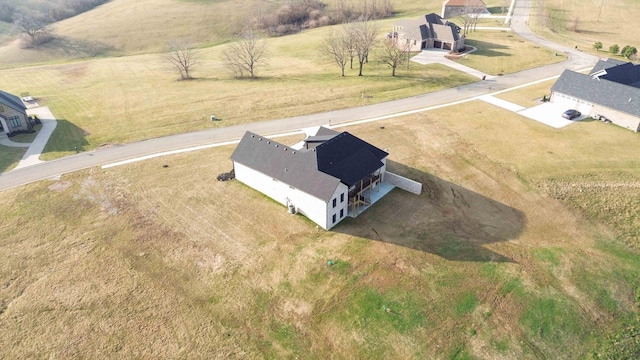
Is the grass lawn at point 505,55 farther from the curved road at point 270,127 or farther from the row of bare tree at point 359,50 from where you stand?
the row of bare tree at point 359,50

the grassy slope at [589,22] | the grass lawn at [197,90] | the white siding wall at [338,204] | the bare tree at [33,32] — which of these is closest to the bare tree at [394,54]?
the grass lawn at [197,90]

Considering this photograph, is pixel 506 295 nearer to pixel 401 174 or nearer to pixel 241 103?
pixel 401 174

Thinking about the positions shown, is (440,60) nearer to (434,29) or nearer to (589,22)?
(434,29)

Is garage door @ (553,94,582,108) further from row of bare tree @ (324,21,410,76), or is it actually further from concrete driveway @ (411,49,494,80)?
row of bare tree @ (324,21,410,76)

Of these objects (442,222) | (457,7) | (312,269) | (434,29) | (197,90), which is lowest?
(312,269)

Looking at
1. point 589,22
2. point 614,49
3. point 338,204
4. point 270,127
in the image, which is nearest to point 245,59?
point 270,127
